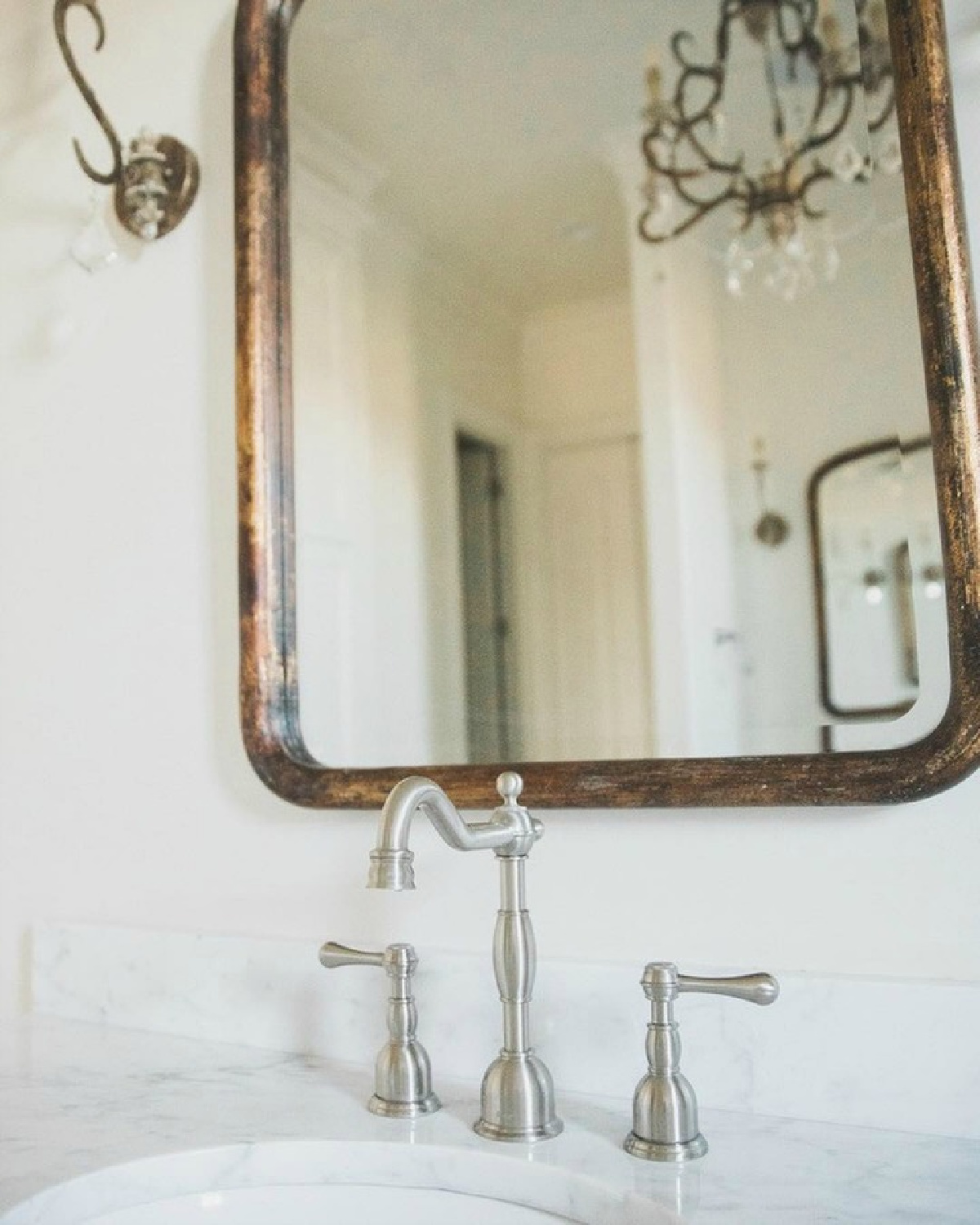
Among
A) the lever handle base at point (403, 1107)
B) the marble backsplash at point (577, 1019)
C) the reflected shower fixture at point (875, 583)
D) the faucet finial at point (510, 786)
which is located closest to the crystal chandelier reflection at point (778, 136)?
the reflected shower fixture at point (875, 583)

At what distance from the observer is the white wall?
1044 millimetres

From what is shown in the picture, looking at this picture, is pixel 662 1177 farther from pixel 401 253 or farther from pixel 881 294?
pixel 401 253

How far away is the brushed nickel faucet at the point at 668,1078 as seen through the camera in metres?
0.80

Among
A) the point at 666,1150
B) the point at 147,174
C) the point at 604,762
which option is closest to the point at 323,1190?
the point at 666,1150

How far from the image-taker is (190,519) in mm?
1250

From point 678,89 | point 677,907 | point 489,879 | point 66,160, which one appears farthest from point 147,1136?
point 66,160

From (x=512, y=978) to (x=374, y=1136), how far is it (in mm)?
159

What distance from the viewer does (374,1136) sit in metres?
0.86

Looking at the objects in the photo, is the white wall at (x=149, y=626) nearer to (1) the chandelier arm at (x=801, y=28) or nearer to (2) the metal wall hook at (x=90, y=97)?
(2) the metal wall hook at (x=90, y=97)

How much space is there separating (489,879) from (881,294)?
62 centimetres

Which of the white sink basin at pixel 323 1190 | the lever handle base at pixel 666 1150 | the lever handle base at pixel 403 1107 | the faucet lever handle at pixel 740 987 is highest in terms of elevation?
the faucet lever handle at pixel 740 987

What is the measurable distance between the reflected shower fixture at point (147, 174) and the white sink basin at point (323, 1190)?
971mm

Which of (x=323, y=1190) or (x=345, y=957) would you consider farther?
(x=345, y=957)

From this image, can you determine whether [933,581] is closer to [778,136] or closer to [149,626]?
[778,136]
